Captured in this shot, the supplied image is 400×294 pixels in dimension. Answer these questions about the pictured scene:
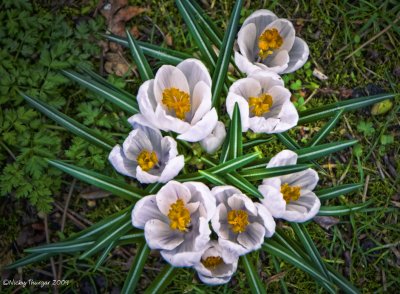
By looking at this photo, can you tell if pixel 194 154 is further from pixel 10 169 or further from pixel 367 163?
pixel 367 163

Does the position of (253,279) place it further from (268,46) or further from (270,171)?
(268,46)

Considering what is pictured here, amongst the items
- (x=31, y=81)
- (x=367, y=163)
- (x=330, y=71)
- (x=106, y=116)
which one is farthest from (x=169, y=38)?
(x=367, y=163)

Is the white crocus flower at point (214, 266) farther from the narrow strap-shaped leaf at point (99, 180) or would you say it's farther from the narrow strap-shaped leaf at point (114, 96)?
the narrow strap-shaped leaf at point (114, 96)

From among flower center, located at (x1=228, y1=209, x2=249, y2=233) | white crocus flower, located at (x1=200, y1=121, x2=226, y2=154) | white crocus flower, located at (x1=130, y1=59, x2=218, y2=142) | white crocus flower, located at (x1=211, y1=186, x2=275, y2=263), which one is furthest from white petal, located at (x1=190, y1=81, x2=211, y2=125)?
flower center, located at (x1=228, y1=209, x2=249, y2=233)

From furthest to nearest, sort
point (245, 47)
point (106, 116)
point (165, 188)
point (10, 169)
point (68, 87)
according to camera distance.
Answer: point (68, 87) → point (106, 116) → point (10, 169) → point (245, 47) → point (165, 188)

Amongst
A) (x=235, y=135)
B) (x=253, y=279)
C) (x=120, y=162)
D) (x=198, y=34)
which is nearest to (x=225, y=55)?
(x=198, y=34)

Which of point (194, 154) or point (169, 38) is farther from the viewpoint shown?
point (169, 38)

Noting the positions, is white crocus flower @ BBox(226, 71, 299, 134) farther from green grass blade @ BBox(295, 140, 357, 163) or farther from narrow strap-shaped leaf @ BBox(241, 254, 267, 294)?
narrow strap-shaped leaf @ BBox(241, 254, 267, 294)
